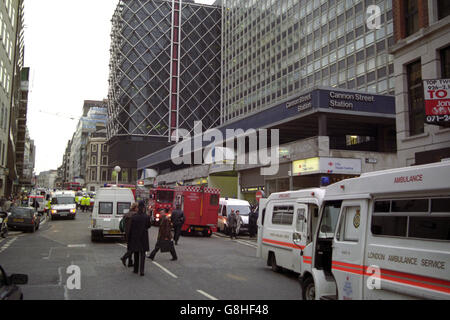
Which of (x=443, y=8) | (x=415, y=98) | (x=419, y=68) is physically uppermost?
(x=443, y=8)

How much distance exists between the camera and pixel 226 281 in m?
10.2

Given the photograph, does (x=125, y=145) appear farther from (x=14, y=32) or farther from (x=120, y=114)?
(x=14, y=32)

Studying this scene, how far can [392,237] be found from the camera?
5.71 metres

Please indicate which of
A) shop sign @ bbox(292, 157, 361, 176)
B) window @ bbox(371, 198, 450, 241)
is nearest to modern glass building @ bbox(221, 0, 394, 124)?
shop sign @ bbox(292, 157, 361, 176)

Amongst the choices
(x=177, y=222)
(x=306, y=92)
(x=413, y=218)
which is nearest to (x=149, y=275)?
(x=413, y=218)

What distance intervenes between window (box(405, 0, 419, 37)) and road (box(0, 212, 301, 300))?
42.4 ft

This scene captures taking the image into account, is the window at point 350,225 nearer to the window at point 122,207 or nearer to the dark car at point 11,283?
the dark car at point 11,283

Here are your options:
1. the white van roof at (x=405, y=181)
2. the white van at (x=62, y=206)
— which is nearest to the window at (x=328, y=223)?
the white van roof at (x=405, y=181)

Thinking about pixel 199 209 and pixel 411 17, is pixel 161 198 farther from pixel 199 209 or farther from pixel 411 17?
pixel 411 17

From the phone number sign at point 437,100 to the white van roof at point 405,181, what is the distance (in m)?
10.1

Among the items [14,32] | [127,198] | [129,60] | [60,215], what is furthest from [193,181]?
[129,60]

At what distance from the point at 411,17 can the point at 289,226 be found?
44.8 ft

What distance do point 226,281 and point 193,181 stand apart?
43939 millimetres

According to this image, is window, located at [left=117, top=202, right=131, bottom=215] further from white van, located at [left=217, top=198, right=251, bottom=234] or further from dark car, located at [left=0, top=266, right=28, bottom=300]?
dark car, located at [left=0, top=266, right=28, bottom=300]
